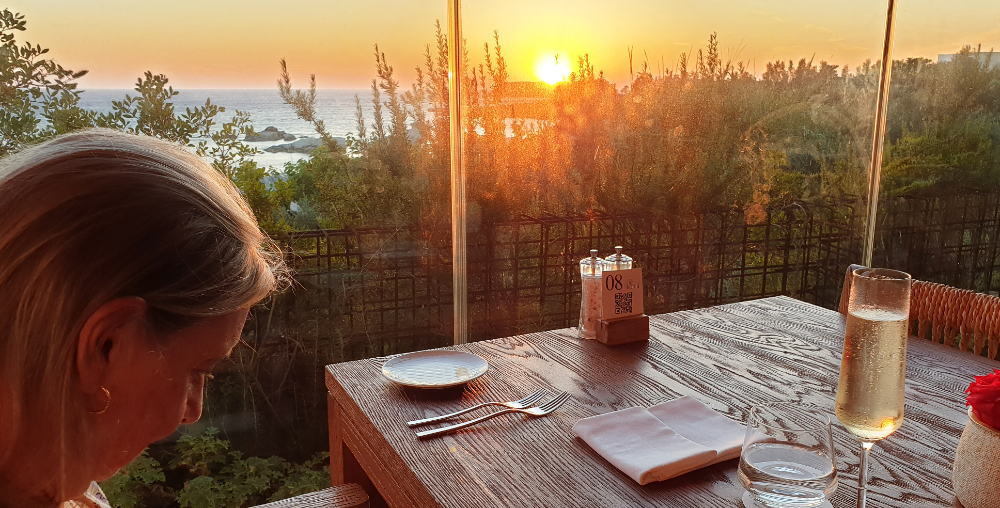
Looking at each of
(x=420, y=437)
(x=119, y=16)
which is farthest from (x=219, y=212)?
(x=119, y=16)

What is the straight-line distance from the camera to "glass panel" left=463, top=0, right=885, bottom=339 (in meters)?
2.51

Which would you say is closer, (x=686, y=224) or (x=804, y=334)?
(x=804, y=334)

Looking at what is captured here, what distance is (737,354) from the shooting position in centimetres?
147

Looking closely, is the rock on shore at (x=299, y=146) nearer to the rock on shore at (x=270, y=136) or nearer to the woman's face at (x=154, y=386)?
the rock on shore at (x=270, y=136)

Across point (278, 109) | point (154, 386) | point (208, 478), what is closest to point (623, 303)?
point (154, 386)

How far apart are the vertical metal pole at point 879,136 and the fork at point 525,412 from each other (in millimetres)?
2666

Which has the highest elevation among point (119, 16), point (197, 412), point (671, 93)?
point (119, 16)

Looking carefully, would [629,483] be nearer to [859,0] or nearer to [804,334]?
[804,334]

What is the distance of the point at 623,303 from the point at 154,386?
40.3 inches

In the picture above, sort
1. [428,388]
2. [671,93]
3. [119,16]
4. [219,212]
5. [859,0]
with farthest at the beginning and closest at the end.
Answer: [859,0] < [671,93] < [119,16] < [428,388] < [219,212]

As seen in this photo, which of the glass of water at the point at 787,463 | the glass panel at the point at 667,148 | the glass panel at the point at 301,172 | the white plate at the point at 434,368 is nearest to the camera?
the glass of water at the point at 787,463

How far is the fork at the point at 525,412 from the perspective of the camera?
1082 millimetres

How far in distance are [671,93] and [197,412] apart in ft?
7.88

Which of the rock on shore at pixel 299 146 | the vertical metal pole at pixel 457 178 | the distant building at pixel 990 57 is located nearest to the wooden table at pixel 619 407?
the vertical metal pole at pixel 457 178
